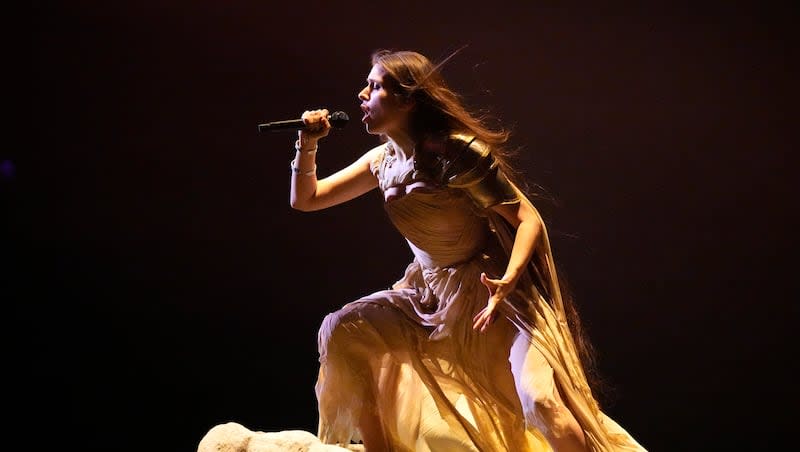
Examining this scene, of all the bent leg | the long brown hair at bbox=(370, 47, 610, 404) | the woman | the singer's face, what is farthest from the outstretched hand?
the singer's face

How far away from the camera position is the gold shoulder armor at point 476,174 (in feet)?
9.00

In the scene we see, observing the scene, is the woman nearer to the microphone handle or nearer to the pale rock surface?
the microphone handle

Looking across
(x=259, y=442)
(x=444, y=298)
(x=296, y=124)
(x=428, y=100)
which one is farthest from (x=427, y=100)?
(x=259, y=442)

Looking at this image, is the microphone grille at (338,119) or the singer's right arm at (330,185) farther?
the singer's right arm at (330,185)

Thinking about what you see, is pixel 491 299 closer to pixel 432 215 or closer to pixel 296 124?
pixel 432 215

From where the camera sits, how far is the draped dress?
2803mm

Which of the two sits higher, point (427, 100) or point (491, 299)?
point (427, 100)

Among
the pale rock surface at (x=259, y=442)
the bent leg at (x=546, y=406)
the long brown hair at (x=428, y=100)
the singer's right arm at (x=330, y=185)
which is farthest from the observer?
the singer's right arm at (x=330, y=185)

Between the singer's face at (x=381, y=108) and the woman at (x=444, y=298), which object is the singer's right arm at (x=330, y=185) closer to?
the woman at (x=444, y=298)

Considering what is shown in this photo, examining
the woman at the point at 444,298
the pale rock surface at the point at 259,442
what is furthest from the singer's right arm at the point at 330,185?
the pale rock surface at the point at 259,442

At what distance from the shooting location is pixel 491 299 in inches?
104

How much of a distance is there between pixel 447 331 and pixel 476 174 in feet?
1.40

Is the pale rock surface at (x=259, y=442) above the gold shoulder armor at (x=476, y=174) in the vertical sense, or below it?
below

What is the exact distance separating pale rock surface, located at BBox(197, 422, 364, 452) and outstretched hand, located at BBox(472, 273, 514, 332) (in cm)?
49
